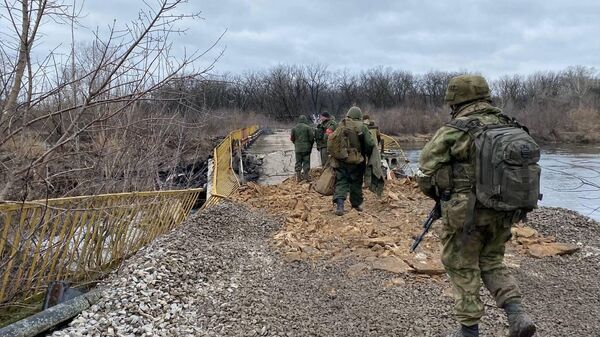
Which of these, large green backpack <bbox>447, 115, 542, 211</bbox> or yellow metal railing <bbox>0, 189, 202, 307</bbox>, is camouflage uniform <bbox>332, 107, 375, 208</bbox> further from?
large green backpack <bbox>447, 115, 542, 211</bbox>

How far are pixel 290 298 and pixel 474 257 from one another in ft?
5.77

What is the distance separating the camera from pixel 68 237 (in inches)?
208

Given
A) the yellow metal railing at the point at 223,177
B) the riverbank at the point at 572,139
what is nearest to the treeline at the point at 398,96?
the riverbank at the point at 572,139

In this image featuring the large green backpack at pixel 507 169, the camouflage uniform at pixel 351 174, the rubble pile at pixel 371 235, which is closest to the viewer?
the large green backpack at pixel 507 169

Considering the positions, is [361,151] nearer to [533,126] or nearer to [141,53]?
[141,53]

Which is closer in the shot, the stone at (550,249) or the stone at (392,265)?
the stone at (392,265)

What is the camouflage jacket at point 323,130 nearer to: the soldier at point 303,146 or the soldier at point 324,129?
the soldier at point 324,129

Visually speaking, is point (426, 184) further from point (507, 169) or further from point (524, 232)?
point (524, 232)

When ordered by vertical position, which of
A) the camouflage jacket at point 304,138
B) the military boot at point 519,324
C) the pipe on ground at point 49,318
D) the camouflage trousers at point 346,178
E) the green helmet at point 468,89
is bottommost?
the pipe on ground at point 49,318

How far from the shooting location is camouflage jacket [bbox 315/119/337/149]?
36.6 feet

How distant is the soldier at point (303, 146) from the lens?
12047mm

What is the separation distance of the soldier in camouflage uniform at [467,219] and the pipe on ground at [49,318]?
2883 mm

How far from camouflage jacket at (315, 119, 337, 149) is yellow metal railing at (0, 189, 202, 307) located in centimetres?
491

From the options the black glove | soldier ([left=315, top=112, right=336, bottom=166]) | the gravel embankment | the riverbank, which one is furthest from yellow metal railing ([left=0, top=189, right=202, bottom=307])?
the riverbank
